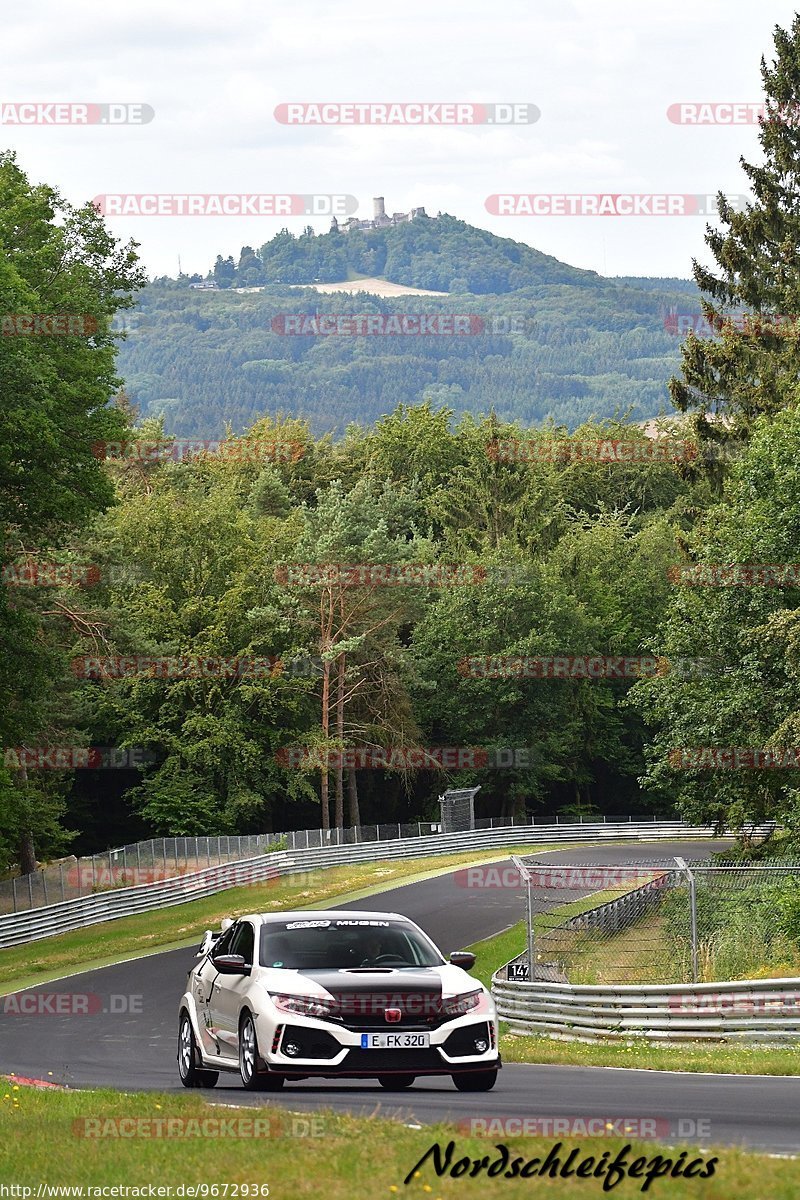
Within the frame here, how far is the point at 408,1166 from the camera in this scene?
859 centimetres

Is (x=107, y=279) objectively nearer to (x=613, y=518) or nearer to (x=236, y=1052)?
(x=236, y=1052)

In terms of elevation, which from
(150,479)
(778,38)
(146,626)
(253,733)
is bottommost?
(253,733)

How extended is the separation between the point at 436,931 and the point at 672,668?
9.28m

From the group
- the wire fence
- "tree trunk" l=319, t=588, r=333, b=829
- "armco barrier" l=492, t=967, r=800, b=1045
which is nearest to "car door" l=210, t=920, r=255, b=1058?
"armco barrier" l=492, t=967, r=800, b=1045

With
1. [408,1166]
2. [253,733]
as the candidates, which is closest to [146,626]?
[253,733]

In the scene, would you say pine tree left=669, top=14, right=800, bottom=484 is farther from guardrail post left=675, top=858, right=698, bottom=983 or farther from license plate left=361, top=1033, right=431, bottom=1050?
license plate left=361, top=1033, right=431, bottom=1050

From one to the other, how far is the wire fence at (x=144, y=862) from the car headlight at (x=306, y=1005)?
114 ft

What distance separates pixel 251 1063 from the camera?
13.3 meters

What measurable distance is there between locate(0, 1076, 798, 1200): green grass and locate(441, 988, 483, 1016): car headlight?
2053 mm

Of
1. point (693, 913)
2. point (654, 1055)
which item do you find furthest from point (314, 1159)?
point (693, 913)

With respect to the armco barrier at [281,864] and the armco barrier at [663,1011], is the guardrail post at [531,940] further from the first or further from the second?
the armco barrier at [281,864]

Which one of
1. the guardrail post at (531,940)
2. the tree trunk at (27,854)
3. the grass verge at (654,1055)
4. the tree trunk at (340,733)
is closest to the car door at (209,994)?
the grass verge at (654,1055)

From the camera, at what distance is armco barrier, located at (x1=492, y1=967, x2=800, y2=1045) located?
18203 mm

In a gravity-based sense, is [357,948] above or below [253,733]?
above
